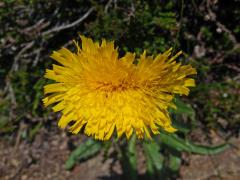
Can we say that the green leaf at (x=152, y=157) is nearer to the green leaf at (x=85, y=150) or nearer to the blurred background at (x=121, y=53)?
the blurred background at (x=121, y=53)

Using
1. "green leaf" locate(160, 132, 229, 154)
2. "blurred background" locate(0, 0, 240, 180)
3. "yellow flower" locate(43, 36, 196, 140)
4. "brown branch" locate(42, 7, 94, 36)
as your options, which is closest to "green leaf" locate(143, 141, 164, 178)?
"blurred background" locate(0, 0, 240, 180)

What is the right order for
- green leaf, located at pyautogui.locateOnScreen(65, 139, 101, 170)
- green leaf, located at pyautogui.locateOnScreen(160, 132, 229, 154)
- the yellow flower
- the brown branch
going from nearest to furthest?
the yellow flower → green leaf, located at pyautogui.locateOnScreen(160, 132, 229, 154) → the brown branch → green leaf, located at pyautogui.locateOnScreen(65, 139, 101, 170)

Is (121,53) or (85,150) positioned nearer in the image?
(121,53)

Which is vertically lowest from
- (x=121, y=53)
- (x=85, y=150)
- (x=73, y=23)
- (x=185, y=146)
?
(x=185, y=146)

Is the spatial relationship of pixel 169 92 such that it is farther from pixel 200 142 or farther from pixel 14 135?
pixel 14 135

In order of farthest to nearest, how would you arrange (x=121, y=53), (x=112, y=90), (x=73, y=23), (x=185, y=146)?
1. (x=73, y=23)
2. (x=185, y=146)
3. (x=121, y=53)
4. (x=112, y=90)

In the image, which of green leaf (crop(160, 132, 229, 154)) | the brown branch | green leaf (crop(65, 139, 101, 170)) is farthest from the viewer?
green leaf (crop(65, 139, 101, 170))

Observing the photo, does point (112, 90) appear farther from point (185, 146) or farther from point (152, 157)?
point (152, 157)

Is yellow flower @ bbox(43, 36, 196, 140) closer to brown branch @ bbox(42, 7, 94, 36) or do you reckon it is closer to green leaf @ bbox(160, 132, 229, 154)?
green leaf @ bbox(160, 132, 229, 154)

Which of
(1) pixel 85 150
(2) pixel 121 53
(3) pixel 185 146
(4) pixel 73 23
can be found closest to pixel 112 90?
(2) pixel 121 53
